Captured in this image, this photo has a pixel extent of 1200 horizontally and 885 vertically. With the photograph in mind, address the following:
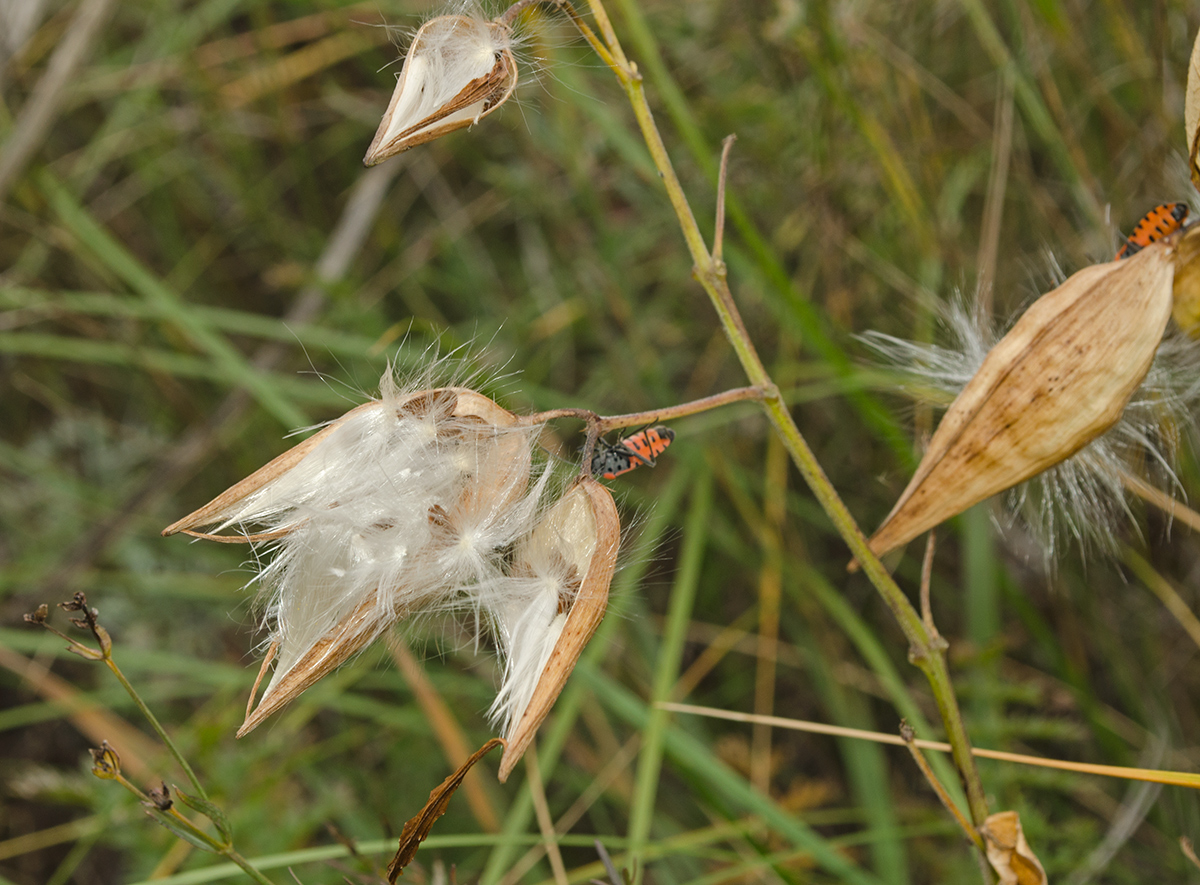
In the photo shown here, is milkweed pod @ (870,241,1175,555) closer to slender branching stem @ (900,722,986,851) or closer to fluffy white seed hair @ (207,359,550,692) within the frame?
slender branching stem @ (900,722,986,851)

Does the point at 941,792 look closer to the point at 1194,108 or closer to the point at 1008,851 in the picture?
the point at 1008,851

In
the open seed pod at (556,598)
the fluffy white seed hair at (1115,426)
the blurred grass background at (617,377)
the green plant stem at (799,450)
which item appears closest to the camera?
the open seed pod at (556,598)

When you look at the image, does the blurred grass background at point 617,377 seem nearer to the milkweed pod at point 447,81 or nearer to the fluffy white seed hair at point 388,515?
the milkweed pod at point 447,81

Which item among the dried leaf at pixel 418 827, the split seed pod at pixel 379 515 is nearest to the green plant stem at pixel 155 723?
the split seed pod at pixel 379 515

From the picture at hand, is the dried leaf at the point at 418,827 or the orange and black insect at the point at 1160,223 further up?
the orange and black insect at the point at 1160,223

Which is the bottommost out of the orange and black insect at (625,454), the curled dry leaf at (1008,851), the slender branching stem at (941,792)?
the curled dry leaf at (1008,851)
